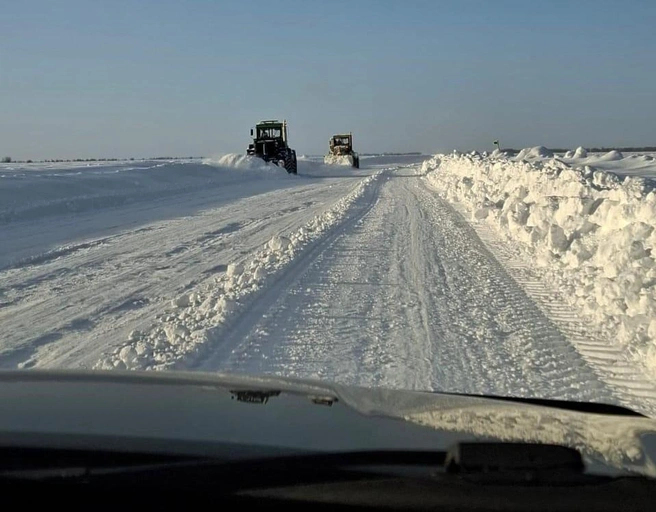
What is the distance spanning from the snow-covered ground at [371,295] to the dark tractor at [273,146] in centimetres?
2814

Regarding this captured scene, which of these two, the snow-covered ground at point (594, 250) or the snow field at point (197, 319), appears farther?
the snow-covered ground at point (594, 250)

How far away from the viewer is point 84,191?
24594mm

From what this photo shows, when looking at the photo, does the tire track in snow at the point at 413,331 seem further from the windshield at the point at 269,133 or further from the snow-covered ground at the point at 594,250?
the windshield at the point at 269,133

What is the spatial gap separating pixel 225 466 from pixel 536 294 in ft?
23.7

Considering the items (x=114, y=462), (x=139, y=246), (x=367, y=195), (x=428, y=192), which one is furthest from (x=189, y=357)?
(x=428, y=192)

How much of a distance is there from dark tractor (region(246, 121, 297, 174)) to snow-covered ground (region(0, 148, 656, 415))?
28138 millimetres

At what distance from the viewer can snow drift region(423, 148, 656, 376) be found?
693 centimetres

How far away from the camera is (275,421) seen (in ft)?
7.65

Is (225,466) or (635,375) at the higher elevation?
(225,466)

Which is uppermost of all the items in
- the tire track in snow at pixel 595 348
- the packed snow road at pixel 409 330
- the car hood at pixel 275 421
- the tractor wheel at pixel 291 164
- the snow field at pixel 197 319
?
the car hood at pixel 275 421

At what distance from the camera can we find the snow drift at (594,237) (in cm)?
693

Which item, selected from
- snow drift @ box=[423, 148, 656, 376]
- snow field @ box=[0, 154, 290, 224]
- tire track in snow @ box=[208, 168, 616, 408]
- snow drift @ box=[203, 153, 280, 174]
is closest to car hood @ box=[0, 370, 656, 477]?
tire track in snow @ box=[208, 168, 616, 408]

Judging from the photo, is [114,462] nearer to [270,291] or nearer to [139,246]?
[270,291]

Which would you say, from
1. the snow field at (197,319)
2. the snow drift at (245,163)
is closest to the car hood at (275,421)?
the snow field at (197,319)
